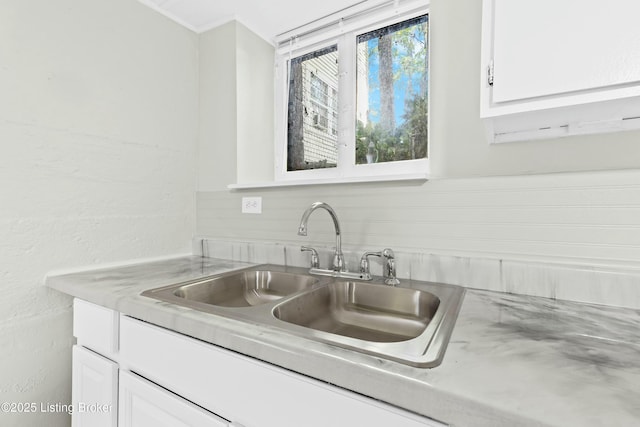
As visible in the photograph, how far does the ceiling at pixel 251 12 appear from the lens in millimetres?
1509

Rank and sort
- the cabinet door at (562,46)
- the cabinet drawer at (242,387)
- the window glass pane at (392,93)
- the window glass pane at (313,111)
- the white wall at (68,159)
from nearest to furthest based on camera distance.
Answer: the cabinet drawer at (242,387), the cabinet door at (562,46), the white wall at (68,159), the window glass pane at (392,93), the window glass pane at (313,111)

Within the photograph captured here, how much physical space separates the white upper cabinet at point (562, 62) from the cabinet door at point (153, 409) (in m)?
1.07

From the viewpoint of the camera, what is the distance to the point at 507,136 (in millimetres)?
1020

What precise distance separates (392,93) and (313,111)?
Answer: 47 centimetres

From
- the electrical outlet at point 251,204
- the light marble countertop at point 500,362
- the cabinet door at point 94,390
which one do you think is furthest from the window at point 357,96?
the cabinet door at point 94,390

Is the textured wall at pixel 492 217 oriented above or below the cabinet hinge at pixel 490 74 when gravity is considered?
below

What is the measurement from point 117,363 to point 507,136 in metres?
1.45

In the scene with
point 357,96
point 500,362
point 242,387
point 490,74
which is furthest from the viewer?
point 357,96

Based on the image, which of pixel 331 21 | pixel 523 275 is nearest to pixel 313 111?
pixel 331 21

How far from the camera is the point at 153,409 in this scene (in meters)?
0.84

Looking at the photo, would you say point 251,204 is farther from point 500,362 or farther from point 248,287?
point 500,362

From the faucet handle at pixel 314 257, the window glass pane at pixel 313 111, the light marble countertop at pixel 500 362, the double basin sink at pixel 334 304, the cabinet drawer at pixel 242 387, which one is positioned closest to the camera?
the light marble countertop at pixel 500 362

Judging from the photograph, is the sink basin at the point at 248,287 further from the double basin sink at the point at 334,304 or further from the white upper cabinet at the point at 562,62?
the white upper cabinet at the point at 562,62

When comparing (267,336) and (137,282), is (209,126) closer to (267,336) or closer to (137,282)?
(137,282)
